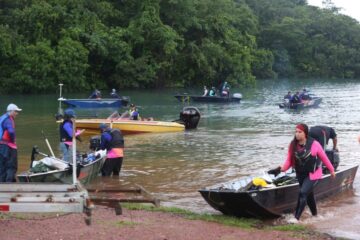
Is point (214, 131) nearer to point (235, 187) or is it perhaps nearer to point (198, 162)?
point (198, 162)

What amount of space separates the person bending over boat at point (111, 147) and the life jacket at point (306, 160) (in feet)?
17.9

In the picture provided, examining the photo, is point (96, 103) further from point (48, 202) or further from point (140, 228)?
point (48, 202)

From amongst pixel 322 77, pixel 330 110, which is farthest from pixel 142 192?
pixel 322 77

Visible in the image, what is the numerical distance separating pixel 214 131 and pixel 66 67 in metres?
30.6

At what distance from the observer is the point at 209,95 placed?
42.7 meters

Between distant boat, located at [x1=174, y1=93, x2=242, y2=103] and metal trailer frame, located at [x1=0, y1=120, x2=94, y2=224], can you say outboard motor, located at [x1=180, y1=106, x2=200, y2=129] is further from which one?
metal trailer frame, located at [x1=0, y1=120, x2=94, y2=224]

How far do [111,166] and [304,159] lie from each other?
598 centimetres

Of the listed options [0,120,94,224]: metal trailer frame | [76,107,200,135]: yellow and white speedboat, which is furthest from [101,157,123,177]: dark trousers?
[76,107,200,135]: yellow and white speedboat

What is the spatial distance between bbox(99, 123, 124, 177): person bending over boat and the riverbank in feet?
13.0

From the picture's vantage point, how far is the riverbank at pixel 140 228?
762 centimetres

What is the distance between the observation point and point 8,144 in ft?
34.2

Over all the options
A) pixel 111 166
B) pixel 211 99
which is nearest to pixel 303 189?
pixel 111 166

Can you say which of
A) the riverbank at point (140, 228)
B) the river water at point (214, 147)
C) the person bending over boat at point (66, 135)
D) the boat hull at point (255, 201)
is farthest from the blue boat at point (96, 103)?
the boat hull at point (255, 201)

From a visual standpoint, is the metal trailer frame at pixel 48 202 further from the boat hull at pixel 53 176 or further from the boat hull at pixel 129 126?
the boat hull at pixel 129 126
